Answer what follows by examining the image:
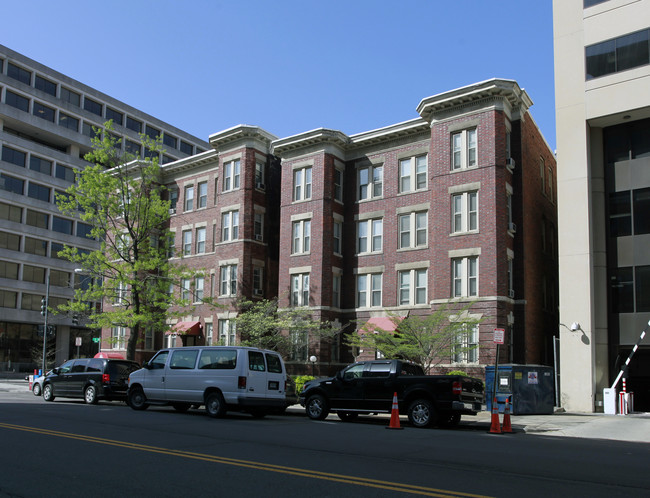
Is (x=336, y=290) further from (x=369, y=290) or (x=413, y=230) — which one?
(x=413, y=230)

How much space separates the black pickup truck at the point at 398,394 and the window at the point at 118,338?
88.4 ft

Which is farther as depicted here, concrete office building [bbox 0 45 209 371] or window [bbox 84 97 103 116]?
window [bbox 84 97 103 116]

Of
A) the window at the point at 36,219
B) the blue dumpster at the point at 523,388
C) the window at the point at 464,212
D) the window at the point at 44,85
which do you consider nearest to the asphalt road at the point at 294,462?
the blue dumpster at the point at 523,388

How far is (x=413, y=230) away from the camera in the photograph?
107ft

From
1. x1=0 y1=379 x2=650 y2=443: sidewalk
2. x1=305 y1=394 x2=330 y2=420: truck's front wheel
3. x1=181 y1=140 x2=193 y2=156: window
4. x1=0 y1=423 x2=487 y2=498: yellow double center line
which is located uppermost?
x1=181 y1=140 x2=193 y2=156: window

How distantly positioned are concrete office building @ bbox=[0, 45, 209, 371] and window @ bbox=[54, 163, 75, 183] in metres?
0.11

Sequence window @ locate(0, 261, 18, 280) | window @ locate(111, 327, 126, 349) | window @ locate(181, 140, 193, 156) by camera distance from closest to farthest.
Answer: window @ locate(111, 327, 126, 349)
window @ locate(0, 261, 18, 280)
window @ locate(181, 140, 193, 156)

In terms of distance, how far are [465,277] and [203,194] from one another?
19.7m

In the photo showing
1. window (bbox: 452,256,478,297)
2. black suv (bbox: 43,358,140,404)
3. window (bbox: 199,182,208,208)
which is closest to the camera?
black suv (bbox: 43,358,140,404)

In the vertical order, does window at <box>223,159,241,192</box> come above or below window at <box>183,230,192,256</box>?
above

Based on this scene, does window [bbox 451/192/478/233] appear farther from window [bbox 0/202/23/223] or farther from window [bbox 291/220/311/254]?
window [bbox 0/202/23/223]

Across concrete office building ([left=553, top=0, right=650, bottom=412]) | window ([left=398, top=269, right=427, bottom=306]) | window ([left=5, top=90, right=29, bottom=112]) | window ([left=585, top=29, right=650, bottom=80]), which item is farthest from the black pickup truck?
window ([left=5, top=90, right=29, bottom=112])

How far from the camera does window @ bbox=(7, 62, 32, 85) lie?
67688 mm

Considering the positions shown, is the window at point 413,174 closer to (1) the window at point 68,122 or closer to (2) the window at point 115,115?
(1) the window at point 68,122
